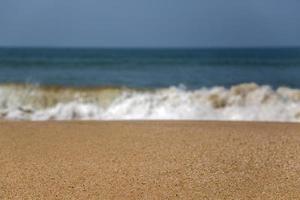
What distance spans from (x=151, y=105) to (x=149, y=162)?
23.2ft

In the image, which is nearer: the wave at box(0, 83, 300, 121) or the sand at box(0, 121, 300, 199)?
the sand at box(0, 121, 300, 199)

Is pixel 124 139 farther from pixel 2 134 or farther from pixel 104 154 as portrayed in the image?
pixel 2 134

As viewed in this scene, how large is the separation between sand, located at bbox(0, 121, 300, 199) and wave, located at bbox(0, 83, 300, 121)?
3528mm

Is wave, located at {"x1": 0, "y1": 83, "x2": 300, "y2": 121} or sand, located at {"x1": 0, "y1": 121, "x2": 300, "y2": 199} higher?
wave, located at {"x1": 0, "y1": 83, "x2": 300, "y2": 121}

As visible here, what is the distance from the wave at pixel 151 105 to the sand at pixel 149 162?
353 centimetres

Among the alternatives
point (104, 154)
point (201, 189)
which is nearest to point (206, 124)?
point (104, 154)

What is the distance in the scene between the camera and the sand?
5.20 meters

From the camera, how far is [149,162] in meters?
6.27

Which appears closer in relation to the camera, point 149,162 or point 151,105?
point 149,162

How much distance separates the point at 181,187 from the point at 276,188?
0.87 metres

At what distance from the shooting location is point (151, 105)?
13.3 meters

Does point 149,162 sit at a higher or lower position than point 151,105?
lower

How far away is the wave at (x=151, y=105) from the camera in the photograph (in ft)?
41.2

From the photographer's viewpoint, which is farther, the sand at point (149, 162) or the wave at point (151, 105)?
the wave at point (151, 105)
